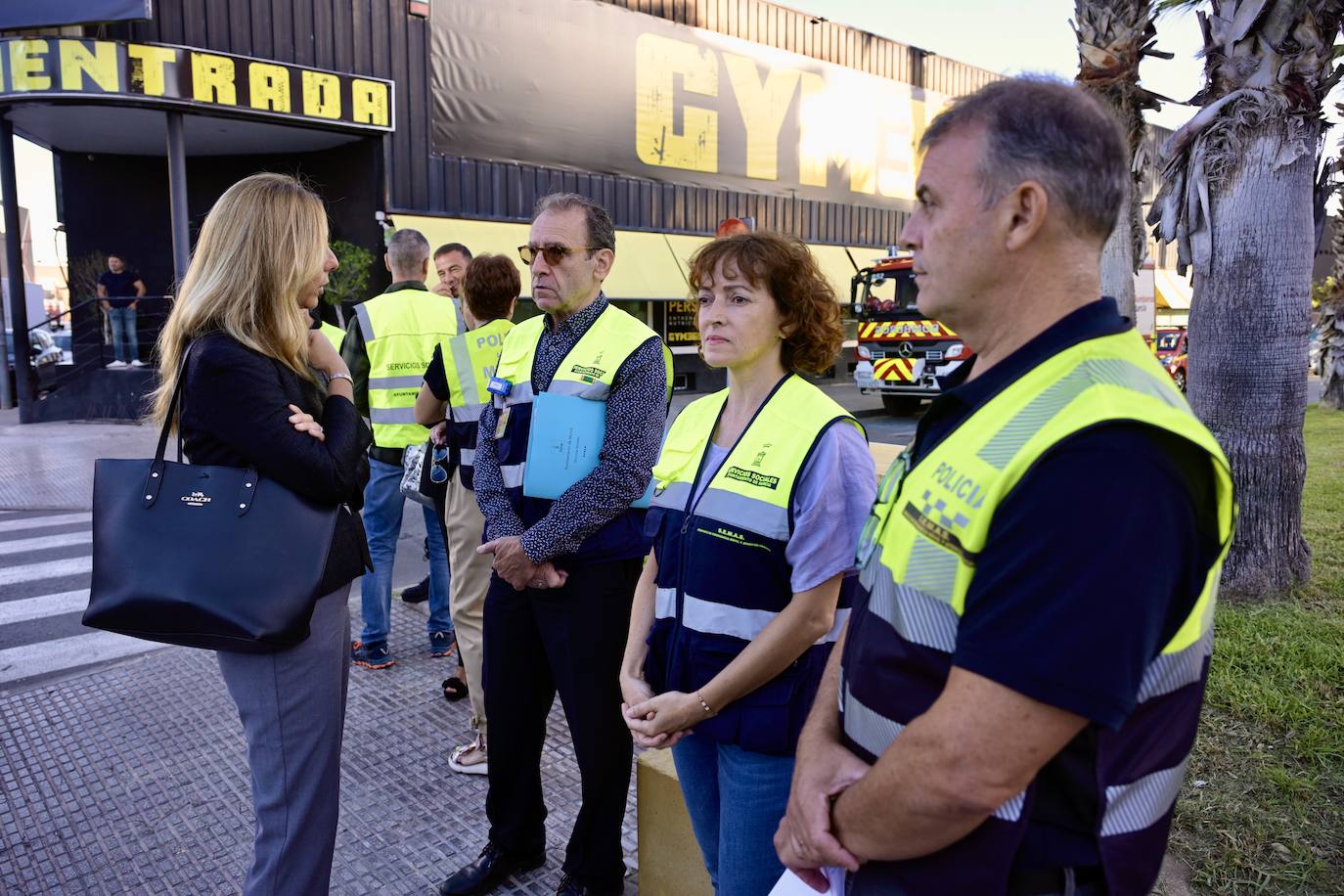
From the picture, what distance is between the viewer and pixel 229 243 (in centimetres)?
219

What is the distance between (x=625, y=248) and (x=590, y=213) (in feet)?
49.0

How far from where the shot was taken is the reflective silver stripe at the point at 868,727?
4.08 feet

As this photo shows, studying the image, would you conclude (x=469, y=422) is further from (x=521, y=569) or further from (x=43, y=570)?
(x=43, y=570)

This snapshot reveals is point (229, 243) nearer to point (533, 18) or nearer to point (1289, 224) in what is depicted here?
point (1289, 224)

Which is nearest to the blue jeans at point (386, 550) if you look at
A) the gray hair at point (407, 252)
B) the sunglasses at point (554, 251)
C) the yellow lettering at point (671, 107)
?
the gray hair at point (407, 252)

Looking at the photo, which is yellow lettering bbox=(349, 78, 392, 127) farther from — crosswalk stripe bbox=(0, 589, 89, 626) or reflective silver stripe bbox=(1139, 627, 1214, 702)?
reflective silver stripe bbox=(1139, 627, 1214, 702)

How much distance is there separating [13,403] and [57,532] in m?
10.0

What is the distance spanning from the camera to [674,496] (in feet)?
7.00

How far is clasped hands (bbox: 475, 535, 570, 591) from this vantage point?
2.67m

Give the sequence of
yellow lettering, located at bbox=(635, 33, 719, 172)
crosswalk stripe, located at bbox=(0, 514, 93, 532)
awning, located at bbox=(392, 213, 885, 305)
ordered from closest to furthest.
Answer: crosswalk stripe, located at bbox=(0, 514, 93, 532), awning, located at bbox=(392, 213, 885, 305), yellow lettering, located at bbox=(635, 33, 719, 172)

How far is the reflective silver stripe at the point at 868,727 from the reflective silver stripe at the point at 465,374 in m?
2.76

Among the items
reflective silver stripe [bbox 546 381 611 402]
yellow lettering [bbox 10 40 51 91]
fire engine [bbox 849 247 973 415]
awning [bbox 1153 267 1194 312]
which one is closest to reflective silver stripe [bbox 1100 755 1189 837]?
reflective silver stripe [bbox 546 381 611 402]

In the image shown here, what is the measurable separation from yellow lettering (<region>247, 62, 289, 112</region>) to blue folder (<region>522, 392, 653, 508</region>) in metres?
12.4

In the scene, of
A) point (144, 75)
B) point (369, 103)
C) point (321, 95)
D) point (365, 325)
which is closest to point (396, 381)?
point (365, 325)
